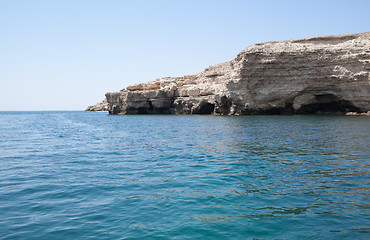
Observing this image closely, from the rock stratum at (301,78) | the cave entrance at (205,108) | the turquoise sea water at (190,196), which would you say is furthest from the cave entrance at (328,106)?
the turquoise sea water at (190,196)

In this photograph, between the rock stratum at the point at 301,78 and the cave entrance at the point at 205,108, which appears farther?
the cave entrance at the point at 205,108

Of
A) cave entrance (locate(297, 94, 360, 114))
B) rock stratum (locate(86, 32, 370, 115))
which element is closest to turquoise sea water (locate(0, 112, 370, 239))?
rock stratum (locate(86, 32, 370, 115))

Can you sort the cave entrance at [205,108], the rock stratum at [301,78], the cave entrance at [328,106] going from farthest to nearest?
1. the cave entrance at [205,108]
2. the cave entrance at [328,106]
3. the rock stratum at [301,78]

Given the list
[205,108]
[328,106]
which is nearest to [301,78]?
[328,106]

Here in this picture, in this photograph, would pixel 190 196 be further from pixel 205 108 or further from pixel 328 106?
pixel 205 108

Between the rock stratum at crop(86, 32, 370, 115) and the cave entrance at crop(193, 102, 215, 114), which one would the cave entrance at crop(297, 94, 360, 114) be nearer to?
the rock stratum at crop(86, 32, 370, 115)

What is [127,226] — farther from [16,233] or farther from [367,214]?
[367,214]

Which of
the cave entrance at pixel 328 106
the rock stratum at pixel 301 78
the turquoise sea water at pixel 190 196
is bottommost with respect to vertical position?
the turquoise sea water at pixel 190 196

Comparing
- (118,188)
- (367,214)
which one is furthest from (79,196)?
(367,214)

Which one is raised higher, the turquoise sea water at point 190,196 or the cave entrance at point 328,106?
the cave entrance at point 328,106

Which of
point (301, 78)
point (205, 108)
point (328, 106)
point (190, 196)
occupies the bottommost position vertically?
point (190, 196)

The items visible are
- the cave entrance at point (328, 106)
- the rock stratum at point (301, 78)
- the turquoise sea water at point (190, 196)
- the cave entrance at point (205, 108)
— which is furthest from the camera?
the cave entrance at point (205, 108)

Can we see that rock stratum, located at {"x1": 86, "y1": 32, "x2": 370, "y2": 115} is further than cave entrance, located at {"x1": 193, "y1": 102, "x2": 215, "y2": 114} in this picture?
No

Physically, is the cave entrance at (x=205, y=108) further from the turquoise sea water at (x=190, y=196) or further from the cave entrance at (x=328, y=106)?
the turquoise sea water at (x=190, y=196)
